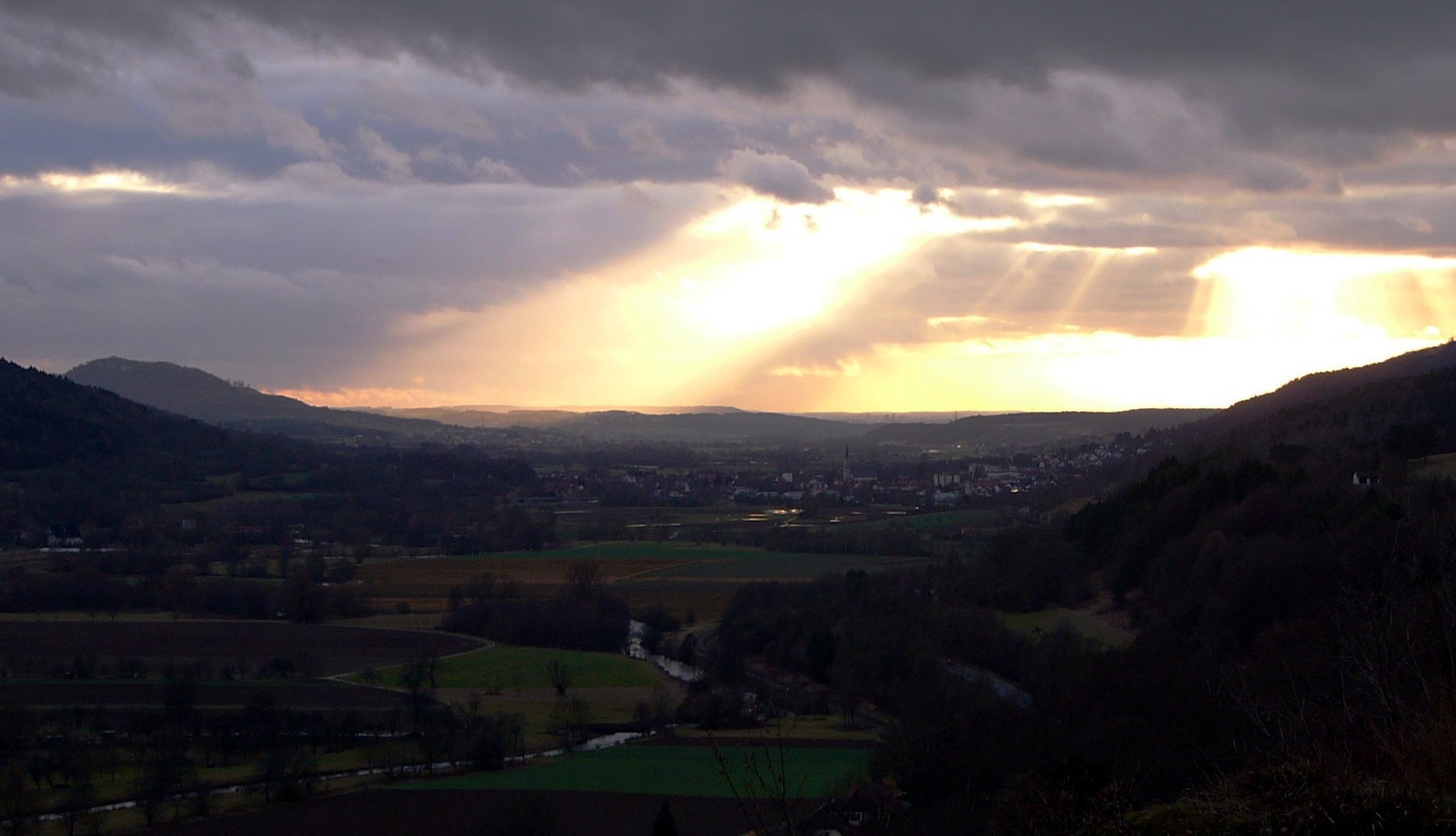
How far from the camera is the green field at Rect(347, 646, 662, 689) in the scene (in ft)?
125

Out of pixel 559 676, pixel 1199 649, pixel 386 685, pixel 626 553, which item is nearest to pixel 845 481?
pixel 626 553

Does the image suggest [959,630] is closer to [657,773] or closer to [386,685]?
[657,773]

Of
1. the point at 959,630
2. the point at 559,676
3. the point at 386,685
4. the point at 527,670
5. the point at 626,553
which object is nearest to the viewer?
the point at 959,630

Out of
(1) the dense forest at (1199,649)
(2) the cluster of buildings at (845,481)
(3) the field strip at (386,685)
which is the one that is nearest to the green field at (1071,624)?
(1) the dense forest at (1199,649)

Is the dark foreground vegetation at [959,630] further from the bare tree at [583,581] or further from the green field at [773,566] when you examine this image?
the green field at [773,566]

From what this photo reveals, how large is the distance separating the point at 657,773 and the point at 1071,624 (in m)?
13.5

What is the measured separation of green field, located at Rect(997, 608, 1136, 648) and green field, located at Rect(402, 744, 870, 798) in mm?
8601

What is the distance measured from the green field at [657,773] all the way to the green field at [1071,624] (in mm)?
8601

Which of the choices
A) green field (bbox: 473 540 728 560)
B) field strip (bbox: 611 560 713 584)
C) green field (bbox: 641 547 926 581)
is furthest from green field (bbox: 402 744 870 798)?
green field (bbox: 473 540 728 560)

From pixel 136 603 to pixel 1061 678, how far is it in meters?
41.3

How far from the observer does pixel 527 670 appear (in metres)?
40.4

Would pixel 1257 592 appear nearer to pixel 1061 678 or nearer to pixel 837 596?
pixel 1061 678

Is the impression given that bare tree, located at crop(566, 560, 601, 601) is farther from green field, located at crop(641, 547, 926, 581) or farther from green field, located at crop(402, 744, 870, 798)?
green field, located at crop(402, 744, 870, 798)

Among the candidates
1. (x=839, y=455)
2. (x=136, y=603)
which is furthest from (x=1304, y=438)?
(x=839, y=455)
